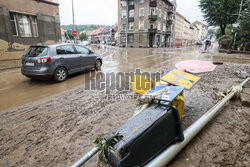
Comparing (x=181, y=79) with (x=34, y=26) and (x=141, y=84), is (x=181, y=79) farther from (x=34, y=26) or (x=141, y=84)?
(x=34, y=26)

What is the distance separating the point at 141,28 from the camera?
40.1 metres

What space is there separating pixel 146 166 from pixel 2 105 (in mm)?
4300

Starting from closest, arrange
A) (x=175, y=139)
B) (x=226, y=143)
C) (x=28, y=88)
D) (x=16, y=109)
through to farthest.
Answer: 1. (x=175, y=139)
2. (x=226, y=143)
3. (x=16, y=109)
4. (x=28, y=88)

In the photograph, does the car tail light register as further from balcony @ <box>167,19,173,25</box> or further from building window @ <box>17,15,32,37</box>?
balcony @ <box>167,19,173,25</box>

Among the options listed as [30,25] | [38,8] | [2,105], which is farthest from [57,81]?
[38,8]

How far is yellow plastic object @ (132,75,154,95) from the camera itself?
4234 mm

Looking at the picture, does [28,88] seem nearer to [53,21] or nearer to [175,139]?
[175,139]

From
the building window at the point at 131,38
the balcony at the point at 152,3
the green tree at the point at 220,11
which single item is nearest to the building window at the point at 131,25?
the building window at the point at 131,38

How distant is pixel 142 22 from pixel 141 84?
39530 mm

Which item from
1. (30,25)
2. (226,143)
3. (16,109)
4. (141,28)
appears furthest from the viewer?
(141,28)

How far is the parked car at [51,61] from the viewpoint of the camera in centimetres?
538

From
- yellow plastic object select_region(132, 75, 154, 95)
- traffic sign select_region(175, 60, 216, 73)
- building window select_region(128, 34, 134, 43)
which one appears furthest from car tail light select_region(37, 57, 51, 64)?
building window select_region(128, 34, 134, 43)

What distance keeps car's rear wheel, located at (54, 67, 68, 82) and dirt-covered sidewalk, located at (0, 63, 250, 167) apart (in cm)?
170

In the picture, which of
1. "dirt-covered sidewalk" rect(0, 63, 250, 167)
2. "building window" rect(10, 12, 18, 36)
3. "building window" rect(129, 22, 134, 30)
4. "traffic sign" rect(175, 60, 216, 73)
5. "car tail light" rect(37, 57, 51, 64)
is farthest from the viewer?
"building window" rect(129, 22, 134, 30)
